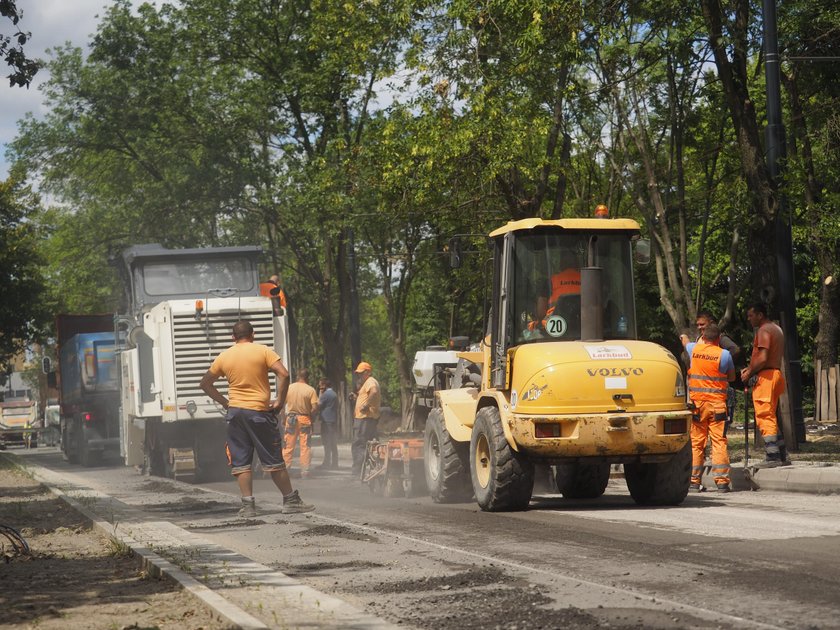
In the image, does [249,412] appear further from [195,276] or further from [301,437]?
[195,276]

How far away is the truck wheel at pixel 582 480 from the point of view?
48.3 ft

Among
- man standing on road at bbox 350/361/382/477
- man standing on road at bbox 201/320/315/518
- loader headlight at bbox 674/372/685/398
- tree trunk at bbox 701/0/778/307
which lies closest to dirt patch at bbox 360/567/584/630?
loader headlight at bbox 674/372/685/398

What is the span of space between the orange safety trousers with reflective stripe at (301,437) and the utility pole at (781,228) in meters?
8.61

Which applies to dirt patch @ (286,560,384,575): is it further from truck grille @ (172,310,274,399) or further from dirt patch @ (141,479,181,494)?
truck grille @ (172,310,274,399)

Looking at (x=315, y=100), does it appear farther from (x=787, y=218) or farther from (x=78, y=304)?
(x=78, y=304)

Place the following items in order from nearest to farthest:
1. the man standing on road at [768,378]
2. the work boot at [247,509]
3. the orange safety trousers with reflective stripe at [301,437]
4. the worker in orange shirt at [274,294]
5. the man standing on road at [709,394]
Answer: the work boot at [247,509], the man standing on road at [709,394], the man standing on road at [768,378], the worker in orange shirt at [274,294], the orange safety trousers with reflective stripe at [301,437]

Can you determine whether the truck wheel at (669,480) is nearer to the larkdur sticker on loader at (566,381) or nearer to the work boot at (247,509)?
the larkdur sticker on loader at (566,381)

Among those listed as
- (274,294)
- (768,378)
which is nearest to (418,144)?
(274,294)

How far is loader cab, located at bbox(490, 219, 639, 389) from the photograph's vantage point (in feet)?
43.9

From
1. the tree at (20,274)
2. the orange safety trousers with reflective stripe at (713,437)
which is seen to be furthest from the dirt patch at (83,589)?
the tree at (20,274)

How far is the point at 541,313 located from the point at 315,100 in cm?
2433

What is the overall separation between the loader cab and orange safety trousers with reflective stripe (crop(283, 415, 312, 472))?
33.5 ft

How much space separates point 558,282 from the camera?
13547 millimetres

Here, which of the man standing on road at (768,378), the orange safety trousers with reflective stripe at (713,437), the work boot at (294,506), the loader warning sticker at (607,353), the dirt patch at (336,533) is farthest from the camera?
the man standing on road at (768,378)
